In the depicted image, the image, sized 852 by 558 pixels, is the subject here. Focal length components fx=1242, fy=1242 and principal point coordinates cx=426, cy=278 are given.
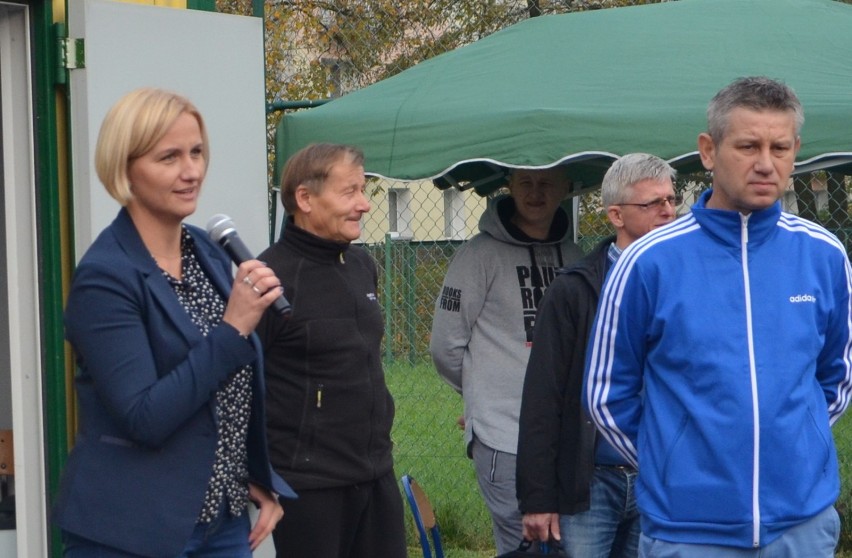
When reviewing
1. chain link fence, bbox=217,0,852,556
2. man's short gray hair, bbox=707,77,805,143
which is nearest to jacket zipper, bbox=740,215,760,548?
man's short gray hair, bbox=707,77,805,143

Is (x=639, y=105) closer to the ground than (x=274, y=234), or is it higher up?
higher up

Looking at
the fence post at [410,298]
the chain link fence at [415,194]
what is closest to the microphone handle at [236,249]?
the chain link fence at [415,194]

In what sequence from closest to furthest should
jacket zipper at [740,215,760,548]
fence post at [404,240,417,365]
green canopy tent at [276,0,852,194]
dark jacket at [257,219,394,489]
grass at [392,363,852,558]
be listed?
jacket zipper at [740,215,760,548] < dark jacket at [257,219,394,489] < green canopy tent at [276,0,852,194] < grass at [392,363,852,558] < fence post at [404,240,417,365]

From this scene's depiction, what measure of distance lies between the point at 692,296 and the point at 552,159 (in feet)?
4.83

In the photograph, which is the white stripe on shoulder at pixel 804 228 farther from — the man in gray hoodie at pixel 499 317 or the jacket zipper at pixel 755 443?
the man in gray hoodie at pixel 499 317

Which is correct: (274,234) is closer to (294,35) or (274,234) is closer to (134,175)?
(134,175)

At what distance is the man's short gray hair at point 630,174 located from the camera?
3891 millimetres

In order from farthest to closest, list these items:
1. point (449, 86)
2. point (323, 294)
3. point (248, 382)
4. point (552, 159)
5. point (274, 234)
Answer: point (274, 234), point (449, 86), point (552, 159), point (323, 294), point (248, 382)

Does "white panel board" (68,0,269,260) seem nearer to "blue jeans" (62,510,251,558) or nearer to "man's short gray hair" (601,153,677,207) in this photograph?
"man's short gray hair" (601,153,677,207)

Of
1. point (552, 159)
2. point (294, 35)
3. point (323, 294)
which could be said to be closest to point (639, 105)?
point (552, 159)

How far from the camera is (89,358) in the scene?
246 centimetres

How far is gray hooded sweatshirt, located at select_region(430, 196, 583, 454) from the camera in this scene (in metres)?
4.39

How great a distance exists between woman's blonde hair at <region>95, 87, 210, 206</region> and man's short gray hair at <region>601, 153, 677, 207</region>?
1.73m

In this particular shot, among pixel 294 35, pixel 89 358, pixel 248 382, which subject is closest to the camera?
pixel 89 358
